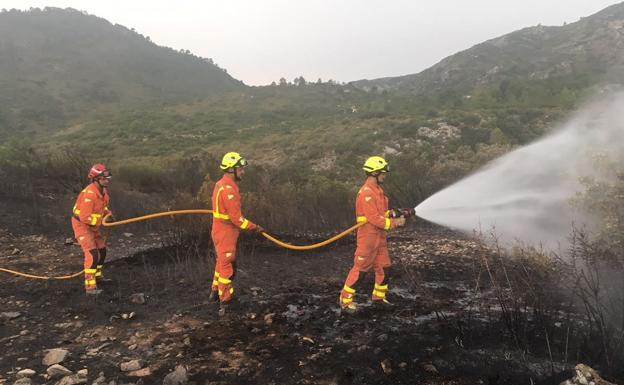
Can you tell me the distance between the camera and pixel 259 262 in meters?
9.22

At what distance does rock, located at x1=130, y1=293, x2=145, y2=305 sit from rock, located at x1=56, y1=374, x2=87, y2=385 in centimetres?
238

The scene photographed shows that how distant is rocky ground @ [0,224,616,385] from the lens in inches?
179

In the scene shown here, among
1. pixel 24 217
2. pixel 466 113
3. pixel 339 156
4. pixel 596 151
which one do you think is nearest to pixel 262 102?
pixel 466 113

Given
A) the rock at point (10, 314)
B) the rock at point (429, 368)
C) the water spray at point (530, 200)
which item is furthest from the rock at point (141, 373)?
the water spray at point (530, 200)

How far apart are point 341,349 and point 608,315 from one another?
359cm

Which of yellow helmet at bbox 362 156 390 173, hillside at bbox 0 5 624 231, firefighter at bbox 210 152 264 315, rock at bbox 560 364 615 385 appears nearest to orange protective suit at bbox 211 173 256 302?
firefighter at bbox 210 152 264 315

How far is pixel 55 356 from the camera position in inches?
191

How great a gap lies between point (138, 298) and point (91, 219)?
1.52 metres

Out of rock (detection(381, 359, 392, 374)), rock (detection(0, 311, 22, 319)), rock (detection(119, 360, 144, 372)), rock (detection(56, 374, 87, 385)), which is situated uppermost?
rock (detection(0, 311, 22, 319))

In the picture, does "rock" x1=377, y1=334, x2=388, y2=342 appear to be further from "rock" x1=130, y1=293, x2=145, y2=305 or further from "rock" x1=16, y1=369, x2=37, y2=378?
"rock" x1=16, y1=369, x2=37, y2=378

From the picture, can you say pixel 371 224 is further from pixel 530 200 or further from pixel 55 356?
pixel 530 200

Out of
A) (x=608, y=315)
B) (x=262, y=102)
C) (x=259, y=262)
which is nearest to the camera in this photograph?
(x=608, y=315)

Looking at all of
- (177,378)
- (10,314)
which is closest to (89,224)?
(10,314)

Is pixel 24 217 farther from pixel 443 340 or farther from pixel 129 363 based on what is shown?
pixel 443 340
